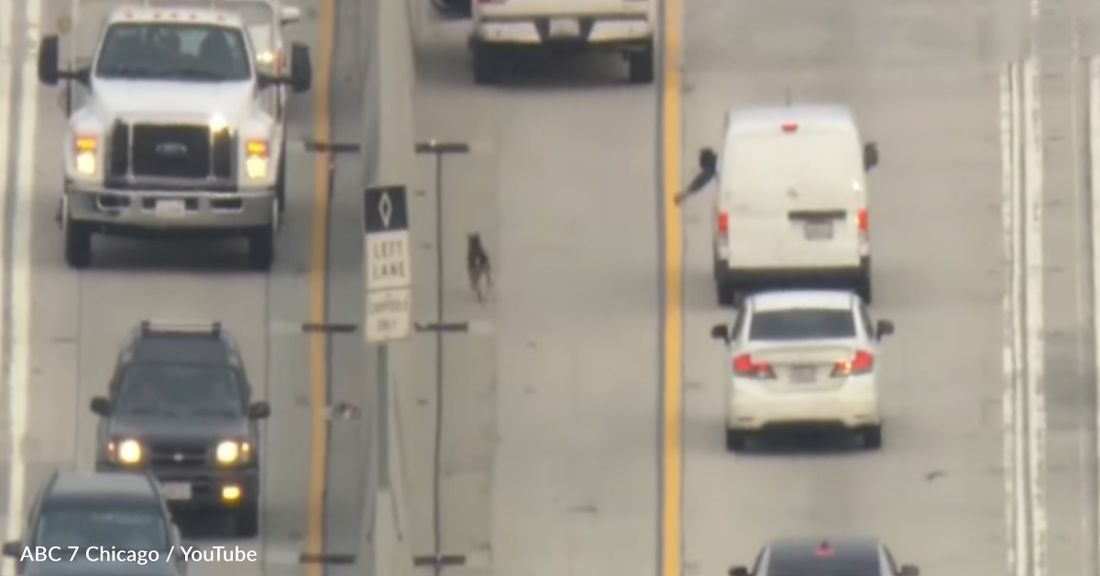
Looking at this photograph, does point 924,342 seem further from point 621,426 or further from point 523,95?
point 523,95

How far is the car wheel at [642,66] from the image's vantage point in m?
50.5

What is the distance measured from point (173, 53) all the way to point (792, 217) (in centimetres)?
618

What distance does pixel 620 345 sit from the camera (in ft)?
149

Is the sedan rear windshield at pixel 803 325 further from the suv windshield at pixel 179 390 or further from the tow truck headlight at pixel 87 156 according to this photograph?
the tow truck headlight at pixel 87 156

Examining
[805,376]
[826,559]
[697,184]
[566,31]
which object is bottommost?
[826,559]

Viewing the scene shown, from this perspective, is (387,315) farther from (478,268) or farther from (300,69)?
(300,69)

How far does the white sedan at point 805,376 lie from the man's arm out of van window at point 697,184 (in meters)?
4.04

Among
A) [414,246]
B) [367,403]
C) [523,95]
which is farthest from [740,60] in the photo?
[367,403]

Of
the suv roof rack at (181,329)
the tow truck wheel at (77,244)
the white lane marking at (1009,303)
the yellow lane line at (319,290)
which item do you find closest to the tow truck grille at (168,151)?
the tow truck wheel at (77,244)

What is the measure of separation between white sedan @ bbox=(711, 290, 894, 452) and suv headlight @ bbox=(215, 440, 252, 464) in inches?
193

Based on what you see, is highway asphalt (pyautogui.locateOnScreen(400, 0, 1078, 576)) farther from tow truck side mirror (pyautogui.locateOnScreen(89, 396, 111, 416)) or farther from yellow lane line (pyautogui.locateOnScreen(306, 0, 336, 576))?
tow truck side mirror (pyautogui.locateOnScreen(89, 396, 111, 416))

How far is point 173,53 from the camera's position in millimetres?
46594

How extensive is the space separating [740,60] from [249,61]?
688 centimetres
